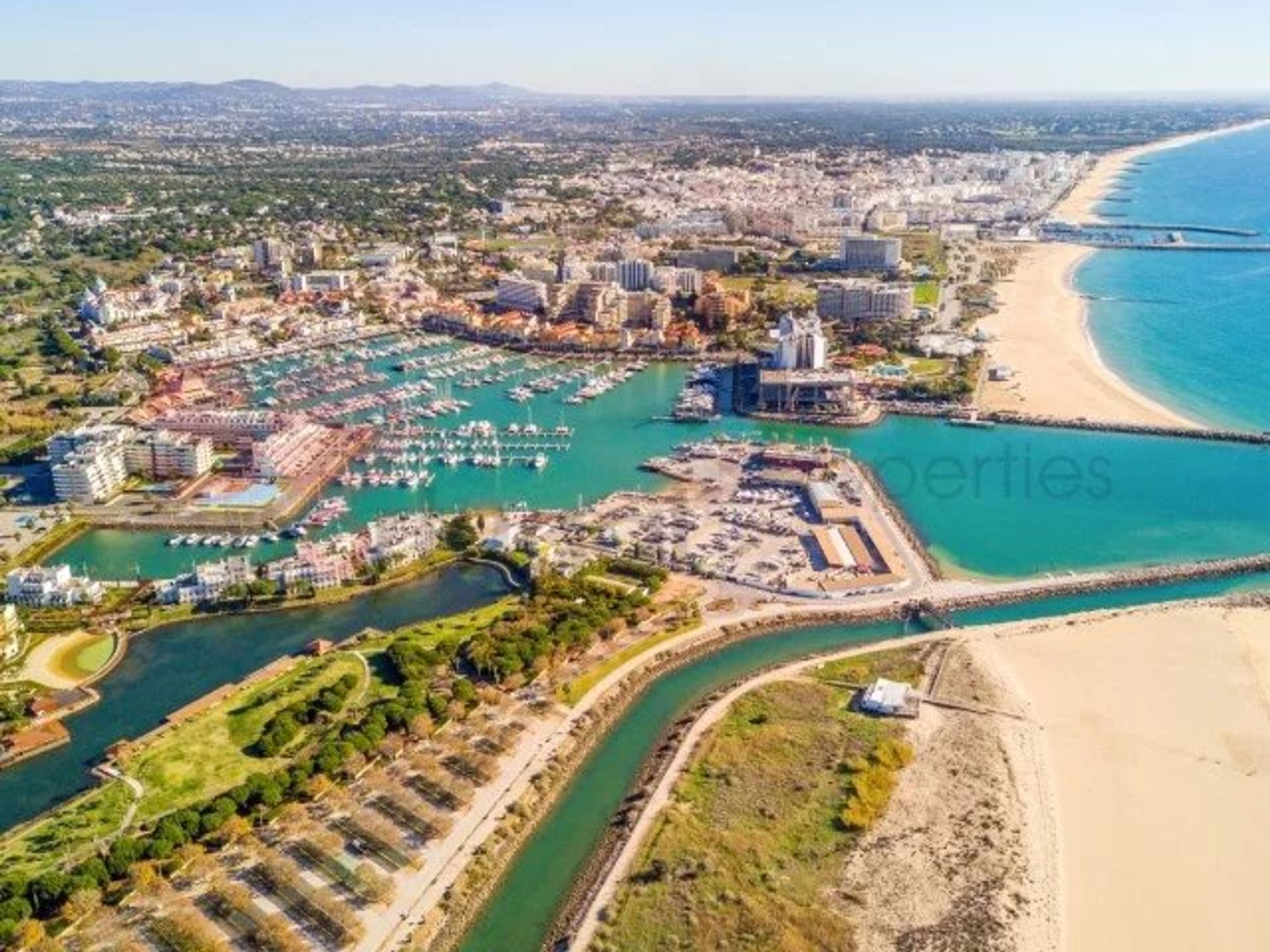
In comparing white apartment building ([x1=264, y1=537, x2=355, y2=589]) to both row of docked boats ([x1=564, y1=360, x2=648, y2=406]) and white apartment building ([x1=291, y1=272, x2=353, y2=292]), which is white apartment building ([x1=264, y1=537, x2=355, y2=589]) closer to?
row of docked boats ([x1=564, y1=360, x2=648, y2=406])

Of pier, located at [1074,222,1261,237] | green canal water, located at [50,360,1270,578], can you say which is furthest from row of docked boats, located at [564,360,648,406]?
pier, located at [1074,222,1261,237]

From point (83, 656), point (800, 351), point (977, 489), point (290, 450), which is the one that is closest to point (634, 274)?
point (800, 351)

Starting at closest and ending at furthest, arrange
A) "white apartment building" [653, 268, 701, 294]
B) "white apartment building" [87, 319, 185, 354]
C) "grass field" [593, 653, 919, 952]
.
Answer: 1. "grass field" [593, 653, 919, 952]
2. "white apartment building" [87, 319, 185, 354]
3. "white apartment building" [653, 268, 701, 294]

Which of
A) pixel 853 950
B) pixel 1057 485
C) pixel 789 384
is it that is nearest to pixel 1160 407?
pixel 1057 485

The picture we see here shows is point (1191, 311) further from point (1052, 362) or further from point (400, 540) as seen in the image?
point (400, 540)

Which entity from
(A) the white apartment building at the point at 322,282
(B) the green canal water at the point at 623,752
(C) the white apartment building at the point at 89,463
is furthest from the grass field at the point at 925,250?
(C) the white apartment building at the point at 89,463

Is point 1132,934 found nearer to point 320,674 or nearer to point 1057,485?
point 320,674
